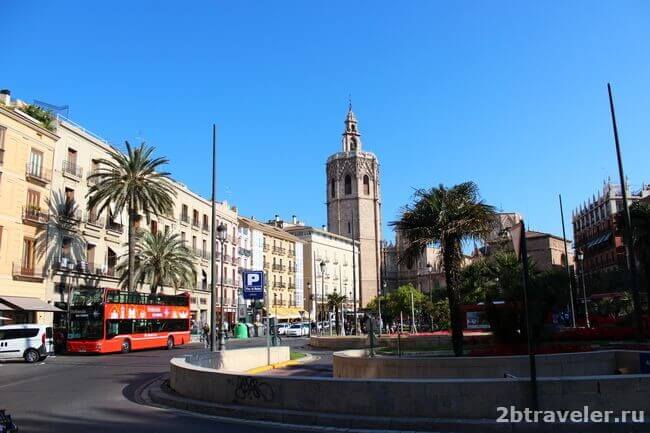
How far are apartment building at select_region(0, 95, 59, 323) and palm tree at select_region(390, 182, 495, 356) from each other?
1049 inches

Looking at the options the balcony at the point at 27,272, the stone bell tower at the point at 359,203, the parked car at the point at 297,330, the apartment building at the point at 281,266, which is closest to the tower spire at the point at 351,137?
the stone bell tower at the point at 359,203

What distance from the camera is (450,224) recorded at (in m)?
19.3

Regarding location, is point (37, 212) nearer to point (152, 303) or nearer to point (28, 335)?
point (152, 303)

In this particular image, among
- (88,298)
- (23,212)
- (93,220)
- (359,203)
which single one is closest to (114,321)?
(88,298)

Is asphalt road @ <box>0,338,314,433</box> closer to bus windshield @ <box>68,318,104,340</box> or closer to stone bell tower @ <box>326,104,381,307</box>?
bus windshield @ <box>68,318,104,340</box>

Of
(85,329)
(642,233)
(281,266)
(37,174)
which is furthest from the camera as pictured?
(281,266)

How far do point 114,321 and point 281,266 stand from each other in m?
60.2

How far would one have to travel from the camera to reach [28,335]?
28.1m

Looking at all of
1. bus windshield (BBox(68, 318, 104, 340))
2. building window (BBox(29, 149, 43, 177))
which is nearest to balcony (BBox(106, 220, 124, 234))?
building window (BBox(29, 149, 43, 177))

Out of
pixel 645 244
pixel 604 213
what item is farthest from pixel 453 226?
pixel 604 213

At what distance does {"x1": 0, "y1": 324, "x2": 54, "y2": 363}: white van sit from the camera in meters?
27.8

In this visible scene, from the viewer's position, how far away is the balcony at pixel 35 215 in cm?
3764

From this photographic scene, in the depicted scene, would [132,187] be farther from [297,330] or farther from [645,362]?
[645,362]

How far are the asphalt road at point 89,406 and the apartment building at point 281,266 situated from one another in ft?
202
